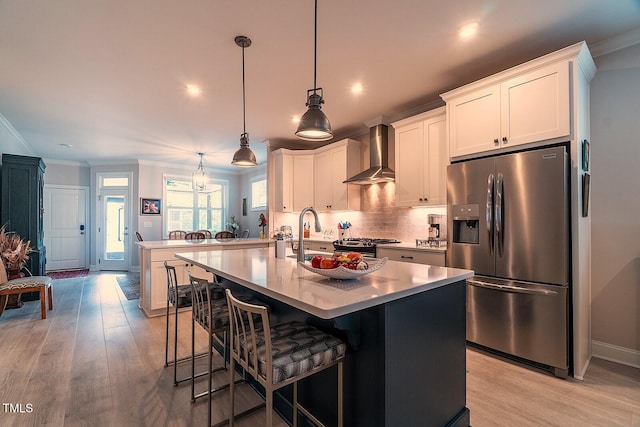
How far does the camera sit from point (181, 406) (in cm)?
200

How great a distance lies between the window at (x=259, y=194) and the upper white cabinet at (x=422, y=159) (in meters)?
4.55

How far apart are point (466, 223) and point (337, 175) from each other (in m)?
2.33

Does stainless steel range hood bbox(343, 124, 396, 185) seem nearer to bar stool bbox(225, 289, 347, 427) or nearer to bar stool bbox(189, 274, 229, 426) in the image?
bar stool bbox(189, 274, 229, 426)

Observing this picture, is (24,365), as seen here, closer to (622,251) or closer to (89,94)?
(89,94)

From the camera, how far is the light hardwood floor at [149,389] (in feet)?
6.15

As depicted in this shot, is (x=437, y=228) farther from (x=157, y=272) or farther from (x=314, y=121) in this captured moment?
(x=157, y=272)

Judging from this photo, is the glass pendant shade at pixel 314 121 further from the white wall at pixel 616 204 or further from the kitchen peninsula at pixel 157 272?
the kitchen peninsula at pixel 157 272

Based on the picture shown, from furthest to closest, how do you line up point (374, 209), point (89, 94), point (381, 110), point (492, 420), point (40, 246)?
point (40, 246) < point (374, 209) < point (381, 110) < point (89, 94) < point (492, 420)

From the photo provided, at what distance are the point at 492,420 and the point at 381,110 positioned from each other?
3445 millimetres

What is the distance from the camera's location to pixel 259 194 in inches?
316

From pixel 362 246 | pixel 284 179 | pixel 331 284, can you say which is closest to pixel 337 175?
pixel 284 179

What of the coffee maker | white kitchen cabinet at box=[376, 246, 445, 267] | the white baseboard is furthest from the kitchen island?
the coffee maker

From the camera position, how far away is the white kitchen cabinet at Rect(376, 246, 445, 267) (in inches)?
123

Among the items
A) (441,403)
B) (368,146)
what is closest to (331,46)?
(368,146)
